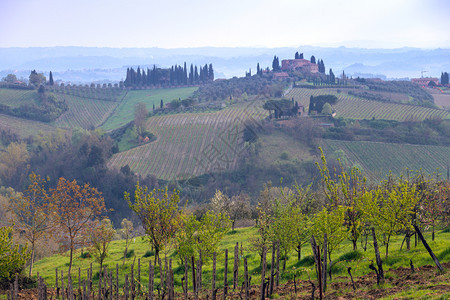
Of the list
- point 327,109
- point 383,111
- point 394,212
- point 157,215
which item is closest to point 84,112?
point 327,109

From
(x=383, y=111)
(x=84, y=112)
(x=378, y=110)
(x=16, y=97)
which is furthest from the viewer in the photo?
(x=84, y=112)

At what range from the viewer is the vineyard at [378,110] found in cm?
13075

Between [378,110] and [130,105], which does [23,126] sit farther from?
[378,110]

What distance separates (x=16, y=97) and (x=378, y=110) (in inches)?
5623

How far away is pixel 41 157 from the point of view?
418ft

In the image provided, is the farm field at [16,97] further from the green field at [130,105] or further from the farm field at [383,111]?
the farm field at [383,111]

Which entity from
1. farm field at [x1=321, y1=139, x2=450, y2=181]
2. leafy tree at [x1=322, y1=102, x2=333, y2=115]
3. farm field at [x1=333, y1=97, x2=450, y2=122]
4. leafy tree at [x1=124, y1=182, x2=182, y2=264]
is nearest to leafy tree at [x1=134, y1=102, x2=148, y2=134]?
farm field at [x1=321, y1=139, x2=450, y2=181]

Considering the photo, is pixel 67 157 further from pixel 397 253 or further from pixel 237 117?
pixel 397 253

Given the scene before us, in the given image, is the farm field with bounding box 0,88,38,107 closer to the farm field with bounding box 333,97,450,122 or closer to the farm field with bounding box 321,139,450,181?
the farm field with bounding box 321,139,450,181

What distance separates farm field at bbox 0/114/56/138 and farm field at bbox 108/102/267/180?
142 feet

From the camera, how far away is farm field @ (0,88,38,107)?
163500 mm

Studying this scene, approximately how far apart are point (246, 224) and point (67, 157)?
82.4 metres

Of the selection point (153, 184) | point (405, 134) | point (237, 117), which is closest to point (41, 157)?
point (153, 184)

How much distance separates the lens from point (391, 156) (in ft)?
349
